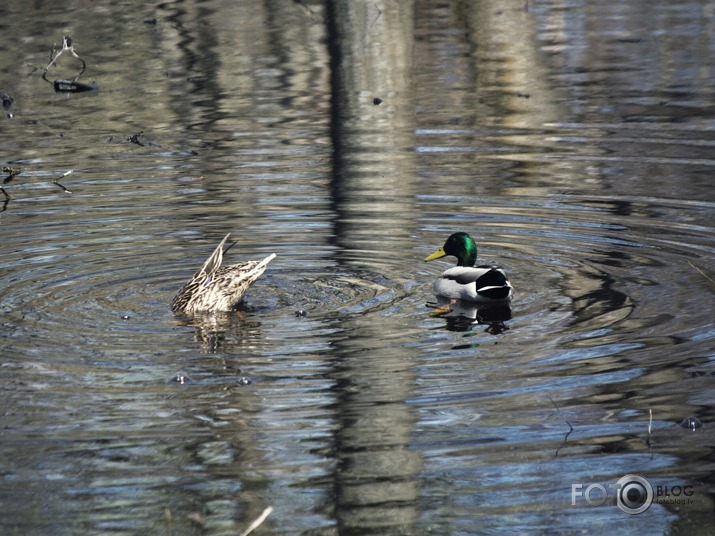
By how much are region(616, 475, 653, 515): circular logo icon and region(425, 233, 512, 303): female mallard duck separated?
146 inches

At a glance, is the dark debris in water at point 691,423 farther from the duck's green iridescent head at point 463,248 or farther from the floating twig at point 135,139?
the floating twig at point 135,139

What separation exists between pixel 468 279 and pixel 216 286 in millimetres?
2057

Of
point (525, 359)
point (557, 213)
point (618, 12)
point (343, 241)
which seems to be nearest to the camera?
point (525, 359)

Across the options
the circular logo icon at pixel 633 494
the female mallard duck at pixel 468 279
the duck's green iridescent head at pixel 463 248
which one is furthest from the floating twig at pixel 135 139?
the circular logo icon at pixel 633 494

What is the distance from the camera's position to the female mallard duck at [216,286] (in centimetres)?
1005

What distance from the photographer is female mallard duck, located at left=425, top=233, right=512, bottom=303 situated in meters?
10.1

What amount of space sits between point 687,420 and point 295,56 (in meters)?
18.6

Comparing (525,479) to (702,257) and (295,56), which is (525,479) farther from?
(295,56)

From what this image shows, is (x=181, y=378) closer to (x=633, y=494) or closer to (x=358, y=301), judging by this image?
(x=358, y=301)

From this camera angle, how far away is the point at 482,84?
21.2 metres

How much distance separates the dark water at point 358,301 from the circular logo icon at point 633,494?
0.15 ft

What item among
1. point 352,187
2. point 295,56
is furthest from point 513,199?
point 295,56

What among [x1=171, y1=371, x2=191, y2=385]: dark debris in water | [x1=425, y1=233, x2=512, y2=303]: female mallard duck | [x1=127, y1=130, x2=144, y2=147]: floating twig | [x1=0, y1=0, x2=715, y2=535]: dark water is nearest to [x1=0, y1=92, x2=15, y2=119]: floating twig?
[x1=0, y1=0, x2=715, y2=535]: dark water

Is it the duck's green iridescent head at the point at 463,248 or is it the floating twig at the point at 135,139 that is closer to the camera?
the duck's green iridescent head at the point at 463,248
